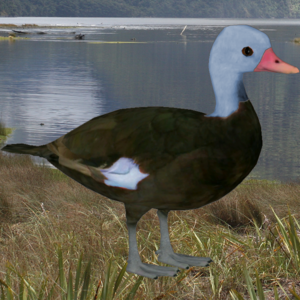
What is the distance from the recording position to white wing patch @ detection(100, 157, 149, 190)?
242cm

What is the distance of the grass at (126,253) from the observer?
3.26 metres

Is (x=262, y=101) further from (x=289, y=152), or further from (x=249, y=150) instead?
(x=249, y=150)

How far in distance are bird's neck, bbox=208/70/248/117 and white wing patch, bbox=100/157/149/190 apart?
491 millimetres

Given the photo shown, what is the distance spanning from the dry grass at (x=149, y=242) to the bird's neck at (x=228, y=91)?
112 cm

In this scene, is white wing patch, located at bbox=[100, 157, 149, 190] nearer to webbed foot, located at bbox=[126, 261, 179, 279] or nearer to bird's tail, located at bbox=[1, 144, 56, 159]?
bird's tail, located at bbox=[1, 144, 56, 159]

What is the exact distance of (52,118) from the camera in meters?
19.6

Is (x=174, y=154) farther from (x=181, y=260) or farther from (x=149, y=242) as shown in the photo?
(x=149, y=242)

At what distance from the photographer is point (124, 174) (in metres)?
2.41

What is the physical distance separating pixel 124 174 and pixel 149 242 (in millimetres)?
2127

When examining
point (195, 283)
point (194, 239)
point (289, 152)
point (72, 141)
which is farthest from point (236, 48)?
point (289, 152)

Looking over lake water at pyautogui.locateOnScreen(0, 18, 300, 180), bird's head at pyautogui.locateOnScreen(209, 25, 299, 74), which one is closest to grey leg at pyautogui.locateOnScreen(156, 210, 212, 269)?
bird's head at pyautogui.locateOnScreen(209, 25, 299, 74)

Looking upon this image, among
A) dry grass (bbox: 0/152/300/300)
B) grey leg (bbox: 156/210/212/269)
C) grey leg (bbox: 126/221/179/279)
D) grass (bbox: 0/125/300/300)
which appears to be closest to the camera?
grey leg (bbox: 126/221/179/279)

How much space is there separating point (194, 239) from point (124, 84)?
103 ft

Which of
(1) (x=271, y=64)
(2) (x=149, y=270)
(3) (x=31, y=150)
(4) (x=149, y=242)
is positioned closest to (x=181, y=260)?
(2) (x=149, y=270)
